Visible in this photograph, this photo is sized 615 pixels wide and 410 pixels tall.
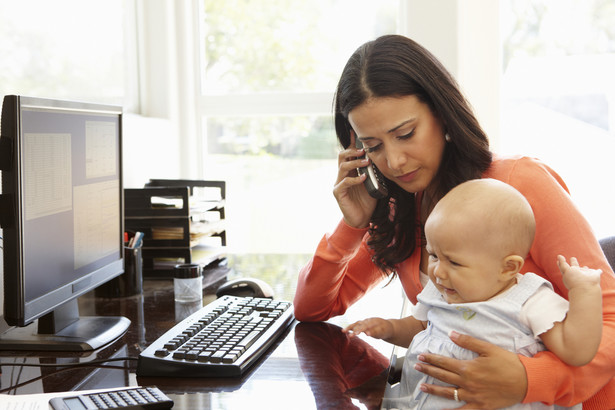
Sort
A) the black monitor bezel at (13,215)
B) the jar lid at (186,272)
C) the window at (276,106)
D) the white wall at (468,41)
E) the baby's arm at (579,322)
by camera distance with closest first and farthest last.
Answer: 1. the baby's arm at (579,322)
2. the black monitor bezel at (13,215)
3. the jar lid at (186,272)
4. the white wall at (468,41)
5. the window at (276,106)

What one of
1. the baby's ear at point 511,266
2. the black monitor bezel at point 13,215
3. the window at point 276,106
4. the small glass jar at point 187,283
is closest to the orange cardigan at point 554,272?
the baby's ear at point 511,266

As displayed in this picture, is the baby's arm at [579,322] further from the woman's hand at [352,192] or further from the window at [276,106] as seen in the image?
the window at [276,106]

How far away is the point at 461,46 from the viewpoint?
8.62 feet

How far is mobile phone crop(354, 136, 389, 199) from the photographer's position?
1.58m

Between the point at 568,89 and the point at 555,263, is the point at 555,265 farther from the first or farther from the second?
the point at 568,89

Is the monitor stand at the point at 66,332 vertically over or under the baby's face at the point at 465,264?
under

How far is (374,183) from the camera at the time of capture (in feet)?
5.18

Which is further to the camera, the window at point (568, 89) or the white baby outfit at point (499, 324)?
the window at point (568, 89)

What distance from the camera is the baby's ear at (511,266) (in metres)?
1.17

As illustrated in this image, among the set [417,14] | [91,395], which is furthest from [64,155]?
[417,14]

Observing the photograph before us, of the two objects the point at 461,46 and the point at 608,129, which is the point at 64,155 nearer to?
the point at 461,46

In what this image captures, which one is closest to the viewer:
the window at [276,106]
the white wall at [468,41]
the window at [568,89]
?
the white wall at [468,41]

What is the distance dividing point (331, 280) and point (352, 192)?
0.74 ft

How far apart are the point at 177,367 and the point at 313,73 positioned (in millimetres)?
1990
